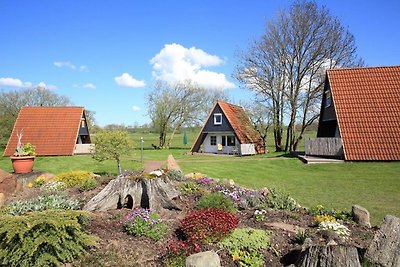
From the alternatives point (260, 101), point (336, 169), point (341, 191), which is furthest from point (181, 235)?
point (260, 101)

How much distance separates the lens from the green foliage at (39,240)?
5056mm

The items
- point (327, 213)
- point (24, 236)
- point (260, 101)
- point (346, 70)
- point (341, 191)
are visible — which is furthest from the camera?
point (260, 101)

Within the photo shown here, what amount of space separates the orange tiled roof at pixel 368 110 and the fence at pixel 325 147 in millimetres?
728

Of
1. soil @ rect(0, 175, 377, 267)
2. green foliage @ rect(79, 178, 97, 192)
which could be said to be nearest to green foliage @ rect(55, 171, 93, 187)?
green foliage @ rect(79, 178, 97, 192)

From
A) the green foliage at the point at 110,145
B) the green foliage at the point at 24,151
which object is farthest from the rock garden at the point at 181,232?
the green foliage at the point at 110,145

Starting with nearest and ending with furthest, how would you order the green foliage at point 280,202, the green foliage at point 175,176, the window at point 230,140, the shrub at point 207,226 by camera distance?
the shrub at point 207,226
the green foliage at point 280,202
the green foliage at point 175,176
the window at point 230,140

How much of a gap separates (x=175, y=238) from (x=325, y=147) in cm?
1807

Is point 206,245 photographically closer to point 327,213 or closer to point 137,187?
point 137,187

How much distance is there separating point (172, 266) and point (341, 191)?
30.4 feet

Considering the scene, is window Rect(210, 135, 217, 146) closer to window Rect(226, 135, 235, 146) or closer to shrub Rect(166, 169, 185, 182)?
window Rect(226, 135, 235, 146)

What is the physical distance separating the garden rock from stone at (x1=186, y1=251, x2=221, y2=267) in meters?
1.41

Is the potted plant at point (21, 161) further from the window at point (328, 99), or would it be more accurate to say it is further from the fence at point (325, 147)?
the window at point (328, 99)

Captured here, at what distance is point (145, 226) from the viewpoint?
6.68m

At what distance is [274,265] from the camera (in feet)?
19.0
